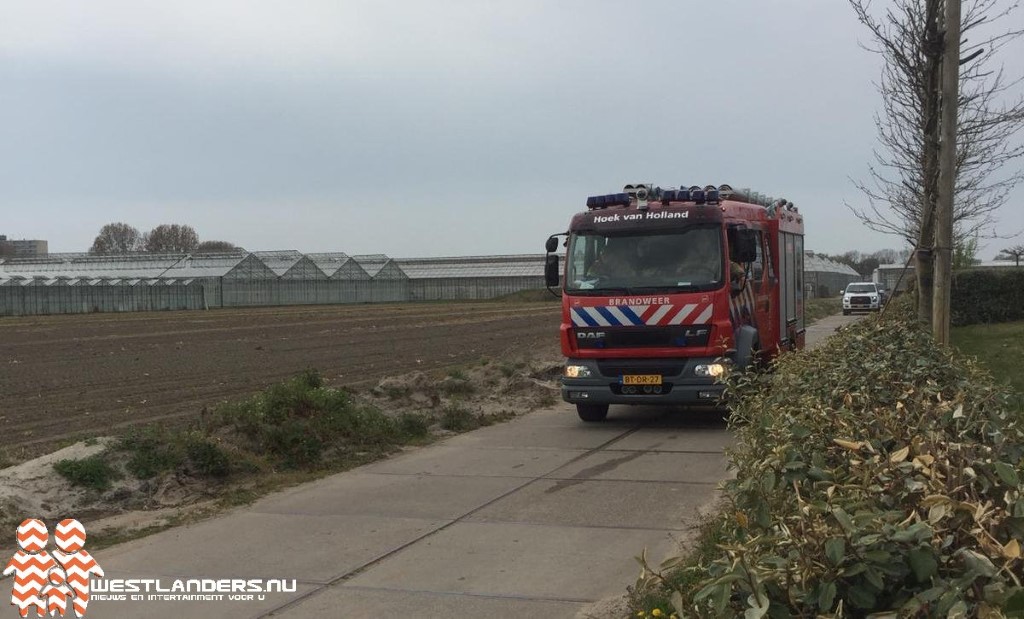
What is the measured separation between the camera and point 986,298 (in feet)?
99.0

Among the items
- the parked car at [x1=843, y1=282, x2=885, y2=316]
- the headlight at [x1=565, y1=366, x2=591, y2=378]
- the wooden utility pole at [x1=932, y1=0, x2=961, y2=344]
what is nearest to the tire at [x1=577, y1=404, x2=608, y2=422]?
the headlight at [x1=565, y1=366, x2=591, y2=378]

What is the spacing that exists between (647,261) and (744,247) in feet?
4.17

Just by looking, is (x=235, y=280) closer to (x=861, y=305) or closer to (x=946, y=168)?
(x=861, y=305)

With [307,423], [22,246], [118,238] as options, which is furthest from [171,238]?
[307,423]

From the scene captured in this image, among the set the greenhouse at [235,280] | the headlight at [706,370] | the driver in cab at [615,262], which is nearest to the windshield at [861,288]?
the driver in cab at [615,262]

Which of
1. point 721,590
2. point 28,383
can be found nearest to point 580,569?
point 721,590

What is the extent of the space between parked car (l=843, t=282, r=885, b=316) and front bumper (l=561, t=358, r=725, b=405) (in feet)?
140

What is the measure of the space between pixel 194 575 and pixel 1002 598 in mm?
5328

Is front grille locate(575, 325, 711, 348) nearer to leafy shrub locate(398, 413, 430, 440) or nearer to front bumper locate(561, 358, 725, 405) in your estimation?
front bumper locate(561, 358, 725, 405)

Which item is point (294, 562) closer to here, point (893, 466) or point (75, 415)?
point (893, 466)

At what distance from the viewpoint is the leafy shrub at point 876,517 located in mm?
2990

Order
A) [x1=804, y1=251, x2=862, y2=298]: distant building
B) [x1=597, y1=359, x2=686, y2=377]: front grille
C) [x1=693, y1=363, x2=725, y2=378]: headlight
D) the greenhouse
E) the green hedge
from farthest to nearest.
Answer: [x1=804, y1=251, x2=862, y2=298]: distant building → the greenhouse → the green hedge → [x1=597, y1=359, x2=686, y2=377]: front grille → [x1=693, y1=363, x2=725, y2=378]: headlight

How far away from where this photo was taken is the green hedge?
98.5ft

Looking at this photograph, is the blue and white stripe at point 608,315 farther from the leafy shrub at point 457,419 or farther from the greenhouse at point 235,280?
the greenhouse at point 235,280
